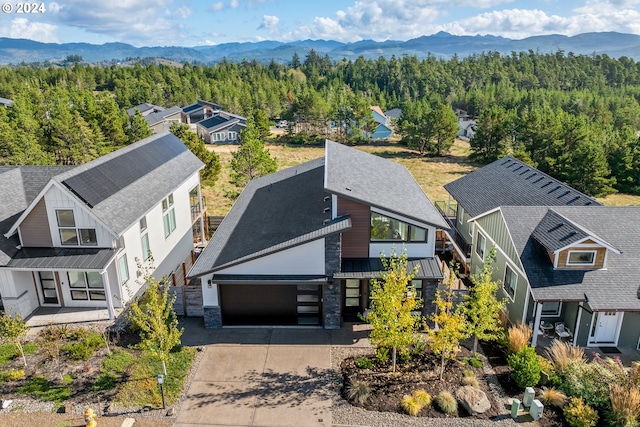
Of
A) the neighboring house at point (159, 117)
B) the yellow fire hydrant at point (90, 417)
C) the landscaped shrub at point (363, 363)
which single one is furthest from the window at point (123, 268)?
Result: the neighboring house at point (159, 117)

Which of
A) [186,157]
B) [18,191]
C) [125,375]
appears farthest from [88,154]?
[125,375]

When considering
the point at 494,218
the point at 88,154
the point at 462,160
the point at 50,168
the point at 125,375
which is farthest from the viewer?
the point at 462,160

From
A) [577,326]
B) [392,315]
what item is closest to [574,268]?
[577,326]

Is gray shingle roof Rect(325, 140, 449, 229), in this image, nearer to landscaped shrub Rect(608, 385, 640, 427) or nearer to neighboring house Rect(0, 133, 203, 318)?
landscaped shrub Rect(608, 385, 640, 427)

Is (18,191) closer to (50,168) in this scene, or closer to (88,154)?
(50,168)

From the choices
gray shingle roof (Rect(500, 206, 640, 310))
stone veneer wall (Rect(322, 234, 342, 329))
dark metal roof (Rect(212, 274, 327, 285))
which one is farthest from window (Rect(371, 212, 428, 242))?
gray shingle roof (Rect(500, 206, 640, 310))

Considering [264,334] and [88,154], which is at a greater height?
[88,154]
